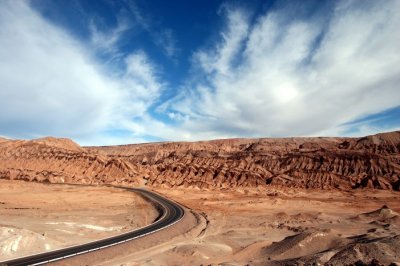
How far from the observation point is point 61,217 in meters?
55.2

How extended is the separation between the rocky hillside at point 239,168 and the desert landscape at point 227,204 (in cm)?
37

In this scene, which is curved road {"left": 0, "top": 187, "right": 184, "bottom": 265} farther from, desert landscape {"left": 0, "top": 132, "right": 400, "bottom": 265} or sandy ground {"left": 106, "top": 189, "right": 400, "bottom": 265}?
sandy ground {"left": 106, "top": 189, "right": 400, "bottom": 265}

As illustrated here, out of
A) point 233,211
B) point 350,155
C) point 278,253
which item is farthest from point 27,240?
point 350,155

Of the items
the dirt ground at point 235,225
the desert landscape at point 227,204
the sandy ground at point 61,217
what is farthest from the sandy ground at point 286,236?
the sandy ground at point 61,217

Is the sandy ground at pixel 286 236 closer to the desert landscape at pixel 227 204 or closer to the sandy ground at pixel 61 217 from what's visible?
the desert landscape at pixel 227 204

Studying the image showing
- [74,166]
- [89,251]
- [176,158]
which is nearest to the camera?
[89,251]

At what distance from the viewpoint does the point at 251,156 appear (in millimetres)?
137000

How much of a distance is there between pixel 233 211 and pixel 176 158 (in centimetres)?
10648

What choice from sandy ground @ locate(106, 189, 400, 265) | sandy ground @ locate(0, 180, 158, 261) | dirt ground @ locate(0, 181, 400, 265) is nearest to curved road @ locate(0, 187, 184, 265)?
sandy ground @ locate(0, 180, 158, 261)

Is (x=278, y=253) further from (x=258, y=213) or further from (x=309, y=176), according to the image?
(x=309, y=176)

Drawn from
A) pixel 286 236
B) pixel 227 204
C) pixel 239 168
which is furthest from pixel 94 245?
pixel 239 168

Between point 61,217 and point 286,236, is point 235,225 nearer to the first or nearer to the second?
point 286,236

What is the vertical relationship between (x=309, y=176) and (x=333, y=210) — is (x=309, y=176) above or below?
above

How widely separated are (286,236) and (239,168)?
272ft
